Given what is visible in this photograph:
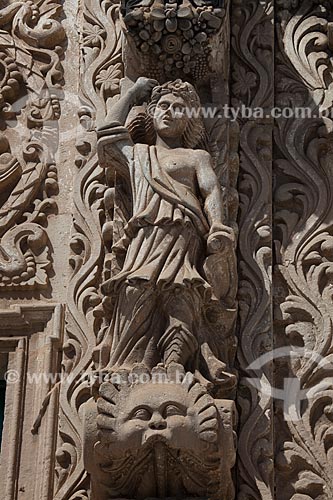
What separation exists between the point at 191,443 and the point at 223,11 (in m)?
1.74

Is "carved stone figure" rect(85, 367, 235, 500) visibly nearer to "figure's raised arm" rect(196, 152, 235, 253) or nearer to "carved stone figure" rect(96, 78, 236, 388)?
"carved stone figure" rect(96, 78, 236, 388)

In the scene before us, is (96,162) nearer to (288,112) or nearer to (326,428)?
(288,112)

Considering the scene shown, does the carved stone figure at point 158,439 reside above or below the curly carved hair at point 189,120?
below

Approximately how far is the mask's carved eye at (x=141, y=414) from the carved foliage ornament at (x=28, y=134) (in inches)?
36.4

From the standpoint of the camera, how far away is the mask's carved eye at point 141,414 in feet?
15.8

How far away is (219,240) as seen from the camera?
16.9ft

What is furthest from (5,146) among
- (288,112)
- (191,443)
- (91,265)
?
(191,443)

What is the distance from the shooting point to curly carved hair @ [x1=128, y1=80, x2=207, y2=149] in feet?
18.1

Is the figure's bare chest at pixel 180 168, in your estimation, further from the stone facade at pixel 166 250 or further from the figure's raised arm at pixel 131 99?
the figure's raised arm at pixel 131 99

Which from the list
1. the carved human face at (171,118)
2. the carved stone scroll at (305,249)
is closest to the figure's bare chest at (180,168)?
the carved human face at (171,118)

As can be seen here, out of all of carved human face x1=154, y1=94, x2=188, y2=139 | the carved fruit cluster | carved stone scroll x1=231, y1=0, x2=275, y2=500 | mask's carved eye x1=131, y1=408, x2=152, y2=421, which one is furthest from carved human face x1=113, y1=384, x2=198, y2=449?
the carved fruit cluster

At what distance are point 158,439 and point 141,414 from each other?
10 centimetres

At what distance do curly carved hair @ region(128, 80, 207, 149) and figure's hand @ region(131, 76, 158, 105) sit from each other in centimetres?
5

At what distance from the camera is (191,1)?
18.7ft
